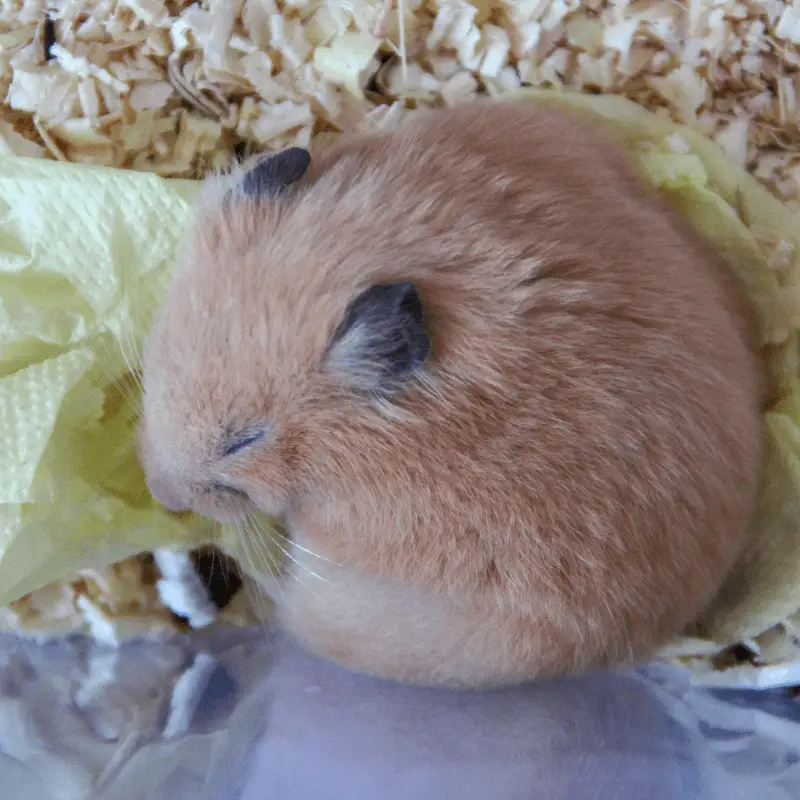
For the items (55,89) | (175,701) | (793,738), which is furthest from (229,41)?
(793,738)

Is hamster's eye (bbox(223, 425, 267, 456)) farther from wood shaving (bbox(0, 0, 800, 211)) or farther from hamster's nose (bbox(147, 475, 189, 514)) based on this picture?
wood shaving (bbox(0, 0, 800, 211))

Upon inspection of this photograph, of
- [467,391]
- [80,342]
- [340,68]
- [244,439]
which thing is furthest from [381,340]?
[340,68]

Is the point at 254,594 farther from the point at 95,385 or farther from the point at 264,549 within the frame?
the point at 95,385

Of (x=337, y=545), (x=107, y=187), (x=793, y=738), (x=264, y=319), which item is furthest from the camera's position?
(x=107, y=187)

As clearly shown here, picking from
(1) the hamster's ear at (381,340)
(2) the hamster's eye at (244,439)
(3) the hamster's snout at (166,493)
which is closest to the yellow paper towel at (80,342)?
(3) the hamster's snout at (166,493)

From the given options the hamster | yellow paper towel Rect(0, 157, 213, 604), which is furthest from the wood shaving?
the hamster

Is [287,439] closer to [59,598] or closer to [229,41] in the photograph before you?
[59,598]

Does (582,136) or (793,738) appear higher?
(582,136)
